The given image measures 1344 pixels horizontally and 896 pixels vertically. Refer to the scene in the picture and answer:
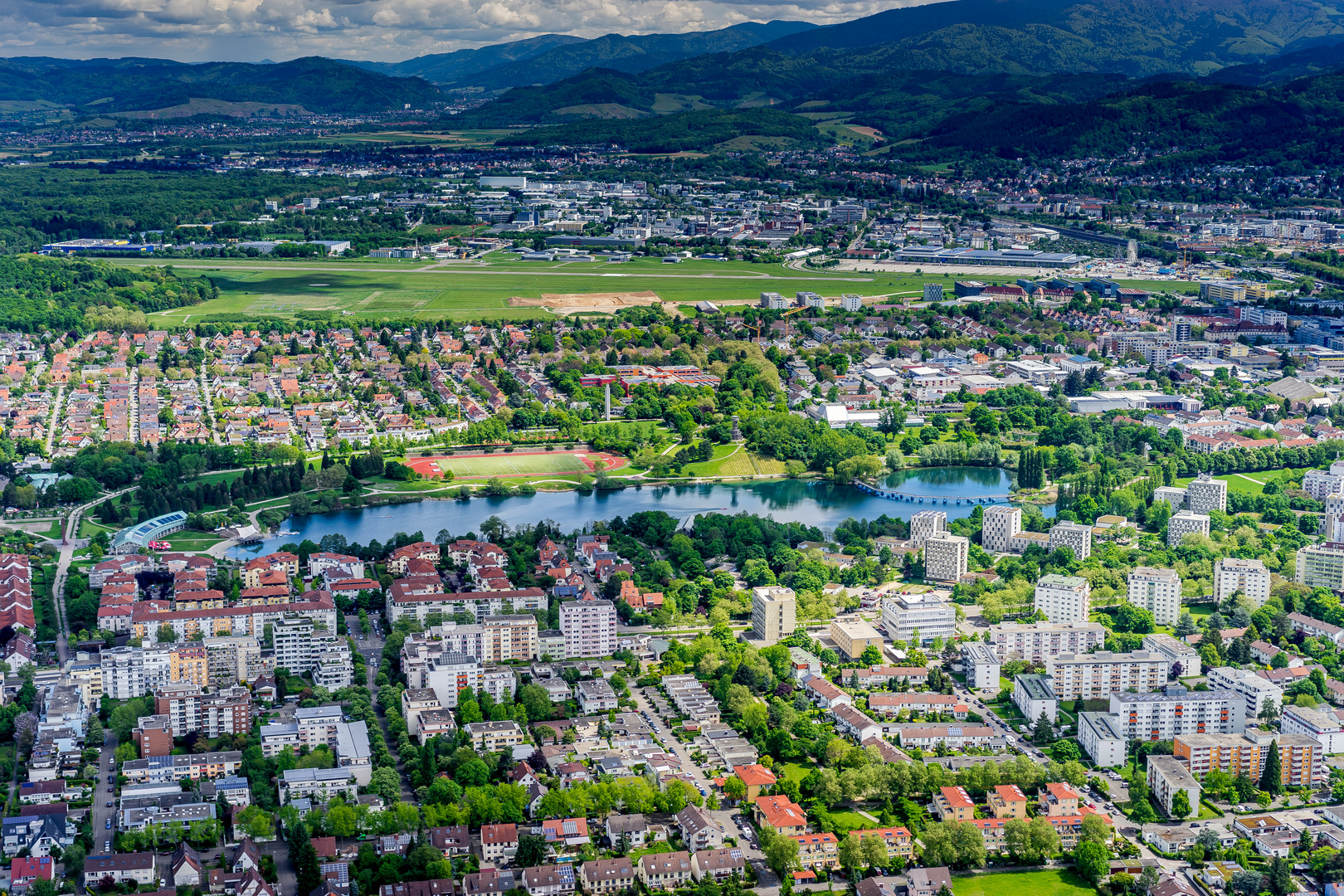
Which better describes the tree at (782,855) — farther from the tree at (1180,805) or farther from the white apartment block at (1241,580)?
the white apartment block at (1241,580)

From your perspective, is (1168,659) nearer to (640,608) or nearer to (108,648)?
(640,608)

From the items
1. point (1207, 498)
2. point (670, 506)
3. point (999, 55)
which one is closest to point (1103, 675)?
point (1207, 498)

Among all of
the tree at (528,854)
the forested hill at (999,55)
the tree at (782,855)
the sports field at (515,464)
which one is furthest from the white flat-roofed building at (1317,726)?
the forested hill at (999,55)

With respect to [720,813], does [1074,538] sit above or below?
above

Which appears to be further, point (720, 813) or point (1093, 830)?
point (720, 813)

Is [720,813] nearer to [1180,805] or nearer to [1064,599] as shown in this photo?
[1180,805]

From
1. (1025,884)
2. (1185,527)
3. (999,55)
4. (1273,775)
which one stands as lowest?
(1025,884)

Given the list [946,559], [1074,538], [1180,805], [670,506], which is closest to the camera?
[1180,805]
